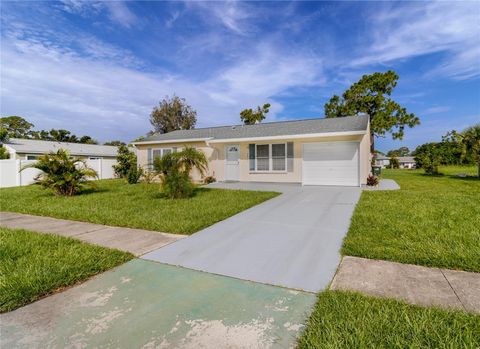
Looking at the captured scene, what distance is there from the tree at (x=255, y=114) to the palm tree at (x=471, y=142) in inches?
815

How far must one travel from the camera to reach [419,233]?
4.54 m

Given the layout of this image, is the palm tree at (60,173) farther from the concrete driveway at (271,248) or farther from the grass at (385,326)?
the grass at (385,326)

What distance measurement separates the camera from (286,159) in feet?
43.9

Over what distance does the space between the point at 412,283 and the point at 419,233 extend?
2.17 m

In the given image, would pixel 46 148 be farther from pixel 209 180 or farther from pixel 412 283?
pixel 412 283

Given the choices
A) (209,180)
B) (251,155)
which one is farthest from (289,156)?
(209,180)

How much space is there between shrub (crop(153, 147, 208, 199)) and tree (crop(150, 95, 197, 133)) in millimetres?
25322

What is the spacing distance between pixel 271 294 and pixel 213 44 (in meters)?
13.0

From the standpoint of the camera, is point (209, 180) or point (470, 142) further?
point (470, 142)

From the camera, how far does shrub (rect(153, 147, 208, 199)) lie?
899cm

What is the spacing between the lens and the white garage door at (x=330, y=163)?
39.4 ft


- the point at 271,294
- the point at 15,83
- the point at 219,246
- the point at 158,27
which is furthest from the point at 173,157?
the point at 15,83

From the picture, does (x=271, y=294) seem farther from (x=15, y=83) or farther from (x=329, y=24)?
(x=15, y=83)

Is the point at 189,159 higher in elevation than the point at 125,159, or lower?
lower
